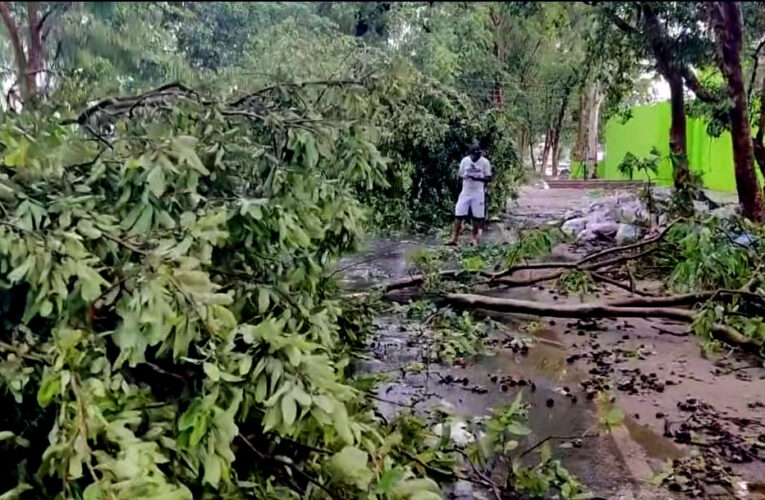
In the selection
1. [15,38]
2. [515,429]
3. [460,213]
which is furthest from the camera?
[460,213]

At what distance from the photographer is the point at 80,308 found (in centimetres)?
172

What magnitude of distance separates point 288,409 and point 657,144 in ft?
28.0

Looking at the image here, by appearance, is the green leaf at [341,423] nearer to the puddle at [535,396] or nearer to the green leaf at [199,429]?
the green leaf at [199,429]

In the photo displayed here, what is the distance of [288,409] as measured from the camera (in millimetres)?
1657

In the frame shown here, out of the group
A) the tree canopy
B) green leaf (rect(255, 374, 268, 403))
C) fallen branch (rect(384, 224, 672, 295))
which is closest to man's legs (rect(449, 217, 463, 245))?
fallen branch (rect(384, 224, 672, 295))

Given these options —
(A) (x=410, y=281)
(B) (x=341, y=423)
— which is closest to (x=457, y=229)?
(A) (x=410, y=281)

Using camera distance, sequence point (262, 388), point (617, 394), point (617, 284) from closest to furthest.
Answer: point (262, 388) < point (617, 394) < point (617, 284)

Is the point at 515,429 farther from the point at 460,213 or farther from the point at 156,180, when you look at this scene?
the point at 460,213

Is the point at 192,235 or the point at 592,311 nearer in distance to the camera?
the point at 192,235

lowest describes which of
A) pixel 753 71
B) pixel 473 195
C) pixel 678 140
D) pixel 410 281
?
pixel 410 281

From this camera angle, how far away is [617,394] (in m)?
3.85

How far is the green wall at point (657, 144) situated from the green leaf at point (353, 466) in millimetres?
7231

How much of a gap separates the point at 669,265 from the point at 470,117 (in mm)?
4304

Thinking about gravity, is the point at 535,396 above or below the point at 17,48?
below
